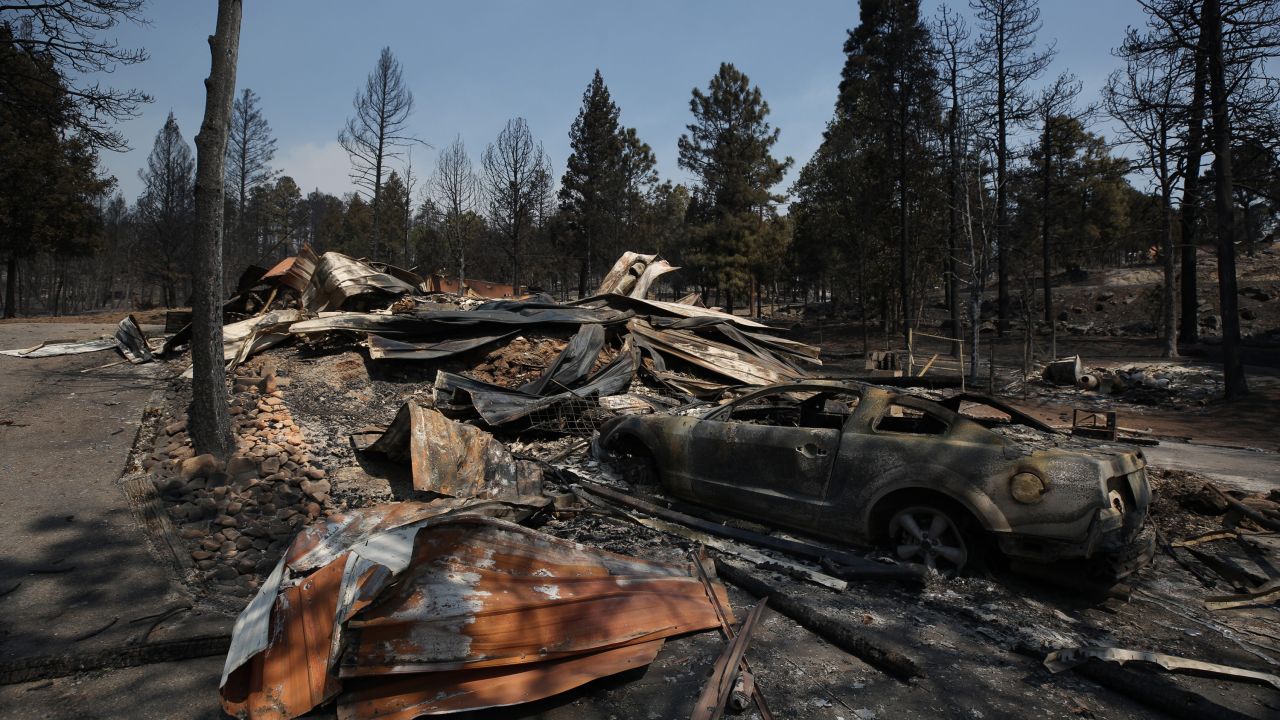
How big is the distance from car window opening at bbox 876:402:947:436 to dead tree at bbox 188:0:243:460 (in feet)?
19.6

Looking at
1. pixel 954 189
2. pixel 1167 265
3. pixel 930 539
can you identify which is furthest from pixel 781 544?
pixel 1167 265

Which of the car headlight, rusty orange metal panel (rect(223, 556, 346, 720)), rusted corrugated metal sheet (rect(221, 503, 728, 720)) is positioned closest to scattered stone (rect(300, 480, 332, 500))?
rusted corrugated metal sheet (rect(221, 503, 728, 720))

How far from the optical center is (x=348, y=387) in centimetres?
814

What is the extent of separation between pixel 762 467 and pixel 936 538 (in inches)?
50.6

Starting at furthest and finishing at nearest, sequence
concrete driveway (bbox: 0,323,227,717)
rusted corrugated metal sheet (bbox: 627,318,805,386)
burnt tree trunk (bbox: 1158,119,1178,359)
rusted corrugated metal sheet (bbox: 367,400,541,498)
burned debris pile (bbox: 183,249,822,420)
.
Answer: burnt tree trunk (bbox: 1158,119,1178,359)
rusted corrugated metal sheet (bbox: 627,318,805,386)
burned debris pile (bbox: 183,249,822,420)
rusted corrugated metal sheet (bbox: 367,400,541,498)
concrete driveway (bbox: 0,323,227,717)

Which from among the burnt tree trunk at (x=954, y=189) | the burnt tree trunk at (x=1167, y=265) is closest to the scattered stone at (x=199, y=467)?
the burnt tree trunk at (x=954, y=189)

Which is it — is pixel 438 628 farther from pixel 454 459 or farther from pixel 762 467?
pixel 454 459

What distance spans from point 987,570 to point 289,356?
8815 mm

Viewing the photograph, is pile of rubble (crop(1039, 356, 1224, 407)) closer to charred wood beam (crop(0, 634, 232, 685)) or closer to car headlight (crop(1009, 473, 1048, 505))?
car headlight (crop(1009, 473, 1048, 505))

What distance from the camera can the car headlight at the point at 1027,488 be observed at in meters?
3.54

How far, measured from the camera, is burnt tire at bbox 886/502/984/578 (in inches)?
153

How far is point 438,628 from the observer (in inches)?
99.0

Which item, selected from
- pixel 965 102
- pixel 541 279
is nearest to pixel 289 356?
pixel 965 102

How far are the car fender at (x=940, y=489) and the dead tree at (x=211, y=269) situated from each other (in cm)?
576
